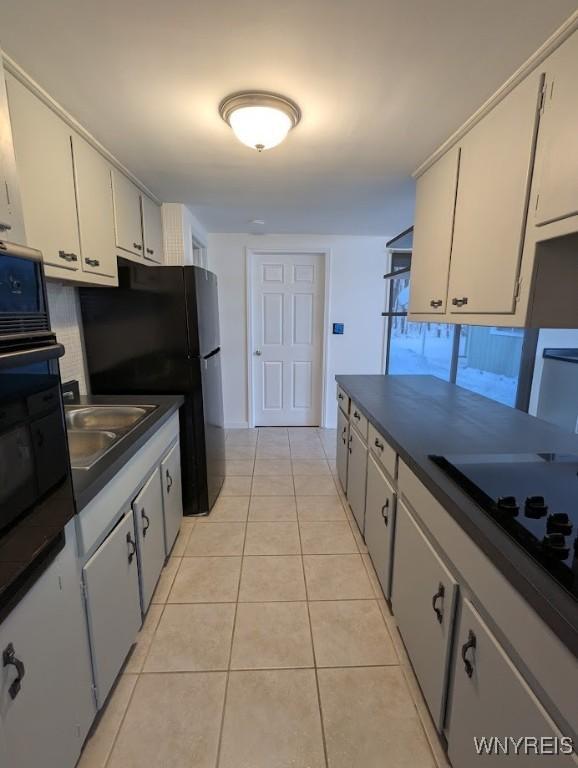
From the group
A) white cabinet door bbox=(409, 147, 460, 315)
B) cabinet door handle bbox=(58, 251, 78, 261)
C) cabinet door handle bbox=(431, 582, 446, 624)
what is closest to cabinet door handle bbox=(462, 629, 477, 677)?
cabinet door handle bbox=(431, 582, 446, 624)

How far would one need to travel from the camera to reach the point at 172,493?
216 cm

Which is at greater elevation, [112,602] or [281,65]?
[281,65]

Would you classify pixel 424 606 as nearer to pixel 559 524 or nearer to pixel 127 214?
pixel 559 524

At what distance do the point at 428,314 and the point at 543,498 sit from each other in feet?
4.14

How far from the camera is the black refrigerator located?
7.61ft

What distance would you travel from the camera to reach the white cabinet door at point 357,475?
87.3 inches

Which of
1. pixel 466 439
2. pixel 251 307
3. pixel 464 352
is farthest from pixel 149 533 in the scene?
pixel 464 352

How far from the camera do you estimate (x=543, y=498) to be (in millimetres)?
1048

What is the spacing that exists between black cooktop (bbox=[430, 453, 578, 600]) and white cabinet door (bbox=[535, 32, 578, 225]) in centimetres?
83

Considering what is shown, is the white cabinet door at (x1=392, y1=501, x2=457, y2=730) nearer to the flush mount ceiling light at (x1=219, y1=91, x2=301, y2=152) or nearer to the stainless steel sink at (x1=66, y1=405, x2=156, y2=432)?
the stainless steel sink at (x1=66, y1=405, x2=156, y2=432)

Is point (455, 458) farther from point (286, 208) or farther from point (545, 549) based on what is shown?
point (286, 208)

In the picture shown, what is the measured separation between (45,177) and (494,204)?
1.83 meters

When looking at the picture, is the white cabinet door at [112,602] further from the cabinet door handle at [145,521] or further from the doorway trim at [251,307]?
the doorway trim at [251,307]

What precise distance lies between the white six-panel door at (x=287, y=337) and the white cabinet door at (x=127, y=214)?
191 cm
